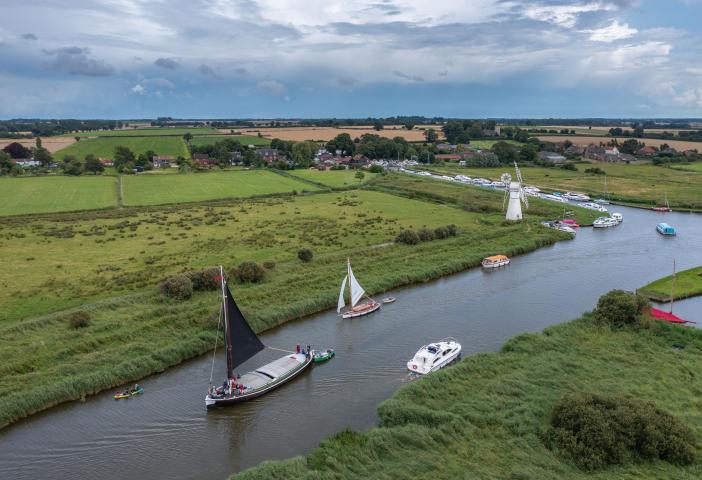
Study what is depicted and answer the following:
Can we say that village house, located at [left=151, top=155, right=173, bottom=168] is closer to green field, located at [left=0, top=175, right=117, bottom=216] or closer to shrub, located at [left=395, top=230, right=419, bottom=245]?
green field, located at [left=0, top=175, right=117, bottom=216]

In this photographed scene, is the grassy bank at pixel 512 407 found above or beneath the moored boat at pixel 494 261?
beneath

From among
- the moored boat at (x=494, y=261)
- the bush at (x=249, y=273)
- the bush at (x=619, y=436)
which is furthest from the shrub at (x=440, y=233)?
the bush at (x=619, y=436)

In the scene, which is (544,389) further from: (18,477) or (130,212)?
(130,212)

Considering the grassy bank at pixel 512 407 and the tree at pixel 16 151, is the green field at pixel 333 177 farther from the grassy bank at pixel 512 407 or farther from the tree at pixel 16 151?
the tree at pixel 16 151

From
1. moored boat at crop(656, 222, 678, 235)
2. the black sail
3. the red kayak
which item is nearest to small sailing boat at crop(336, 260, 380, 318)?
the black sail

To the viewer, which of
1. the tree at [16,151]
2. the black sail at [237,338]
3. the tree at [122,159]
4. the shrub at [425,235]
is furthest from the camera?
the tree at [16,151]

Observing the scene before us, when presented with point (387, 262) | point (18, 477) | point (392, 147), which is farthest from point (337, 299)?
point (392, 147)
